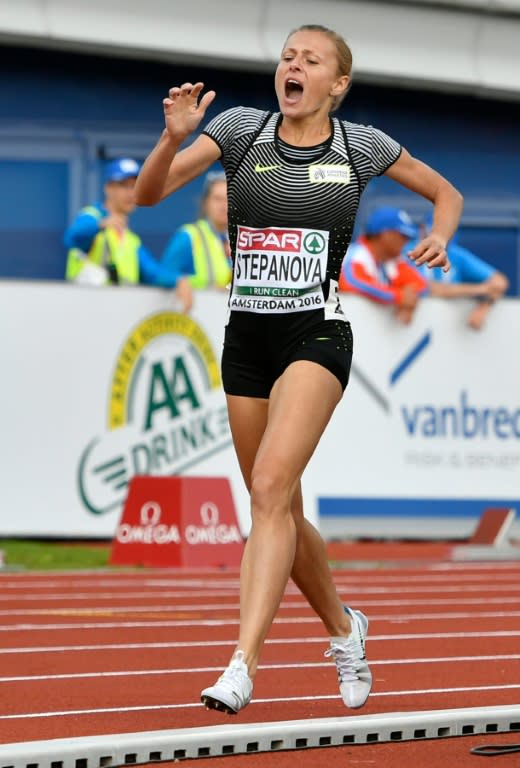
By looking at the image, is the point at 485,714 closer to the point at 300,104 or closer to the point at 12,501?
the point at 300,104

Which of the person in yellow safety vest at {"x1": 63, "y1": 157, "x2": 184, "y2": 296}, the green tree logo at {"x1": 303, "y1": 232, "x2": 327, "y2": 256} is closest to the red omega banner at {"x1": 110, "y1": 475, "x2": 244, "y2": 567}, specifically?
the person in yellow safety vest at {"x1": 63, "y1": 157, "x2": 184, "y2": 296}

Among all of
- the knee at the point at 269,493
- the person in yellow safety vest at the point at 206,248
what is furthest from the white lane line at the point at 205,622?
the person in yellow safety vest at the point at 206,248

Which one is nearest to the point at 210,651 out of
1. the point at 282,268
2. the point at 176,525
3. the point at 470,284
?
the point at 282,268

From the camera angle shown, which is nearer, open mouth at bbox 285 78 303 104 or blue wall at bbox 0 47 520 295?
open mouth at bbox 285 78 303 104

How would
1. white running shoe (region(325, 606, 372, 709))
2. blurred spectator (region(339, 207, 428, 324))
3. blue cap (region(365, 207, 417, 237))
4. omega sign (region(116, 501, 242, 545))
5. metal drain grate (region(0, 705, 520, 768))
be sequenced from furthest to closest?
blue cap (region(365, 207, 417, 237)), blurred spectator (region(339, 207, 428, 324)), omega sign (region(116, 501, 242, 545)), white running shoe (region(325, 606, 372, 709)), metal drain grate (region(0, 705, 520, 768))

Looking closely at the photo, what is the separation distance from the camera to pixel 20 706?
20.8ft

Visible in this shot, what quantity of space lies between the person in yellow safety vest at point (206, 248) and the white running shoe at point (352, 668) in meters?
7.78

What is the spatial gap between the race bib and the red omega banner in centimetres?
639

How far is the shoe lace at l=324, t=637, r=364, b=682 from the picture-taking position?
634 cm

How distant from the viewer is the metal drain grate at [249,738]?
490 centimetres

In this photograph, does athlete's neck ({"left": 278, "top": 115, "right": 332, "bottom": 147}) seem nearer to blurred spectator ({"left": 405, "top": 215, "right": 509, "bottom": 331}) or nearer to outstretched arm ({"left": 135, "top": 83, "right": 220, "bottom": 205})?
outstretched arm ({"left": 135, "top": 83, "right": 220, "bottom": 205})

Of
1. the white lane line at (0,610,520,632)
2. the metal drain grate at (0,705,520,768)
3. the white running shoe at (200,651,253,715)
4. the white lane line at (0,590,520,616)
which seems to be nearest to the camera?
the metal drain grate at (0,705,520,768)

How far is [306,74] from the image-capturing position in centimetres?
627

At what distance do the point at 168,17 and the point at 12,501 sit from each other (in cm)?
781
